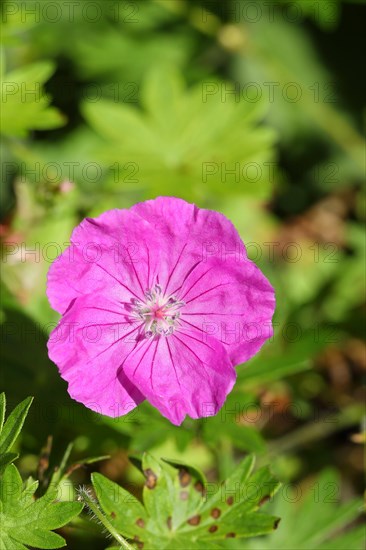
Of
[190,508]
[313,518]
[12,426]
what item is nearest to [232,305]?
[190,508]

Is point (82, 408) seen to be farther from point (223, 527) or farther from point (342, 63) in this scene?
point (342, 63)

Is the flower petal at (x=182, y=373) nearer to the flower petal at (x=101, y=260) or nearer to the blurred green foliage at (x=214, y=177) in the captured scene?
the flower petal at (x=101, y=260)

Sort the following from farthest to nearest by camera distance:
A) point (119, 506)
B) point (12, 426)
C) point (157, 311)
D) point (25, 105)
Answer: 1. point (25, 105)
2. point (157, 311)
3. point (119, 506)
4. point (12, 426)

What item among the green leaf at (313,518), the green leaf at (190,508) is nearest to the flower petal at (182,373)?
the green leaf at (190,508)

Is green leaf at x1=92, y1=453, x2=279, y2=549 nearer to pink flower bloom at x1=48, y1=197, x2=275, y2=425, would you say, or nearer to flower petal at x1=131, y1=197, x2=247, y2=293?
pink flower bloom at x1=48, y1=197, x2=275, y2=425

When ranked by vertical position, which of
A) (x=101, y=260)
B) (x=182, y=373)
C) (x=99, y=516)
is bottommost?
(x=99, y=516)

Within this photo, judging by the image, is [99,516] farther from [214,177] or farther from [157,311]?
[214,177]

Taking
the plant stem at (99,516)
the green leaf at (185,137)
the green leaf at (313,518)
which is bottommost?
the green leaf at (313,518)

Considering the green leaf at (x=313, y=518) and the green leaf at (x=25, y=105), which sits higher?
the green leaf at (x=25, y=105)
